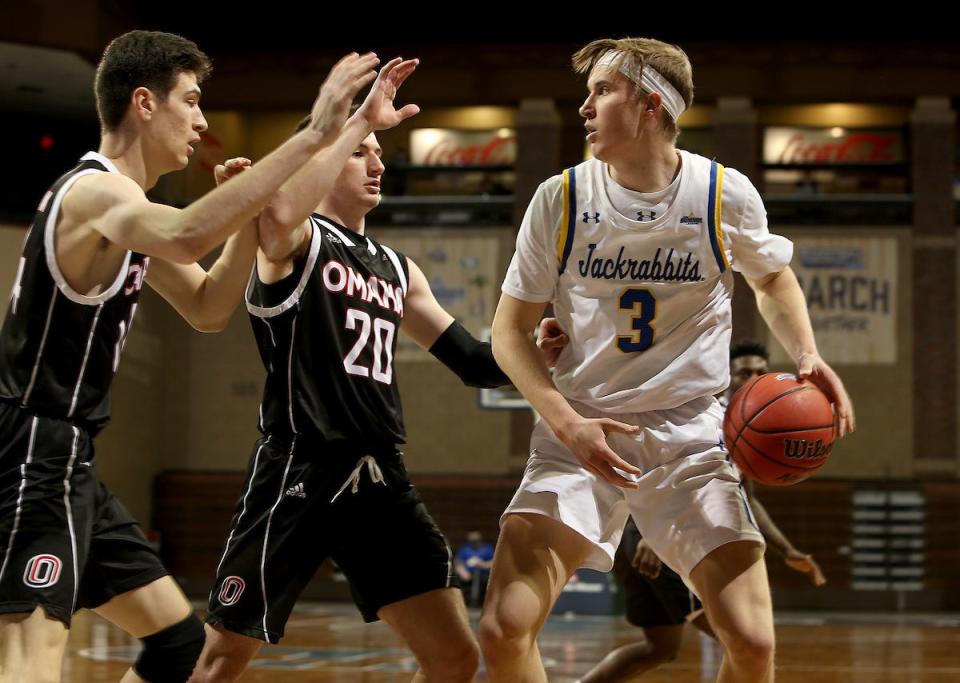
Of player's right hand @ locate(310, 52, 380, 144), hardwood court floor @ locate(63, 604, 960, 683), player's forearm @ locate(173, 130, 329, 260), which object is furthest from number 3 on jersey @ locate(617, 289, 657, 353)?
hardwood court floor @ locate(63, 604, 960, 683)

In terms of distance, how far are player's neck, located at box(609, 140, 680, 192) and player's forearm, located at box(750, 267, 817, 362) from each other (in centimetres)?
46

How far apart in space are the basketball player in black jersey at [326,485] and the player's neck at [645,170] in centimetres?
A: 79

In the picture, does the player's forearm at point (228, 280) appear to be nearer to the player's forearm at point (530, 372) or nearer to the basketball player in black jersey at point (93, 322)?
the basketball player in black jersey at point (93, 322)

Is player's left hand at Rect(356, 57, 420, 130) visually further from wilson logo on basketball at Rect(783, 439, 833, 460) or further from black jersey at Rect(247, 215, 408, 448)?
wilson logo on basketball at Rect(783, 439, 833, 460)

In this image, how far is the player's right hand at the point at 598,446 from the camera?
339 centimetres

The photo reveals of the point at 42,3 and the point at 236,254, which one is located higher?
the point at 42,3

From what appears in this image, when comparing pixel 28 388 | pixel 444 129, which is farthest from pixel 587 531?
pixel 444 129

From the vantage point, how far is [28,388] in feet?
10.2

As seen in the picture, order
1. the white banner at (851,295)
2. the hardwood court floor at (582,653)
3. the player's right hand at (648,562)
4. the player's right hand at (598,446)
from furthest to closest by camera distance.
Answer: the white banner at (851,295) → the hardwood court floor at (582,653) → the player's right hand at (648,562) → the player's right hand at (598,446)

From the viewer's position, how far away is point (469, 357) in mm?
4316

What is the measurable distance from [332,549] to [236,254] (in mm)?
947

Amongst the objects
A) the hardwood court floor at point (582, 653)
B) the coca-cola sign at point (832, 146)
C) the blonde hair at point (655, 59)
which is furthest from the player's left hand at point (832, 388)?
the coca-cola sign at point (832, 146)

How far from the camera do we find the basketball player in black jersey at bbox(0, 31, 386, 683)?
2959 millimetres

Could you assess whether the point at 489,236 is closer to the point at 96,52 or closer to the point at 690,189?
the point at 96,52
